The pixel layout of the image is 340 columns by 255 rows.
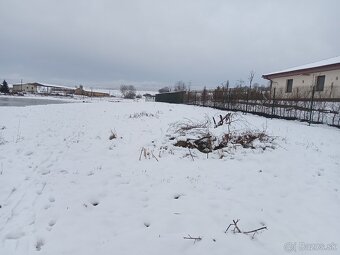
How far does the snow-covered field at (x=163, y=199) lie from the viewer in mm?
3195

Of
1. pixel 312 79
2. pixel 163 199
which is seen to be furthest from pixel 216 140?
pixel 312 79

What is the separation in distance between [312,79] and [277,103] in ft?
32.7

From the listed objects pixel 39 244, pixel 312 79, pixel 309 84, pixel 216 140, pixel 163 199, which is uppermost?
pixel 312 79

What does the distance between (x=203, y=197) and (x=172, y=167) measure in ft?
4.49

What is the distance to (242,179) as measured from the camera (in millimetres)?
4805

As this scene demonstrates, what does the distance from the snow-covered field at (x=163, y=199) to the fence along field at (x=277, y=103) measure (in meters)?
6.83

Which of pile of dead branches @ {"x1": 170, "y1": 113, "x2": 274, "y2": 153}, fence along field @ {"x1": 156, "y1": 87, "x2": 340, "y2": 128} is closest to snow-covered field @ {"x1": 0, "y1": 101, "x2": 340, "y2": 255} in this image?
pile of dead branches @ {"x1": 170, "y1": 113, "x2": 274, "y2": 153}

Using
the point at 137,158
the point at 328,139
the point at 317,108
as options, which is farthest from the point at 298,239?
the point at 317,108

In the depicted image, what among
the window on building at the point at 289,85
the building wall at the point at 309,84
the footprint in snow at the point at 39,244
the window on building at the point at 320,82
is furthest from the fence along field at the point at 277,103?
the footprint in snow at the point at 39,244

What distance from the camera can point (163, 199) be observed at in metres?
4.14

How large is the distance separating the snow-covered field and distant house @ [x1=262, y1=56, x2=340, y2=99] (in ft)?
42.1

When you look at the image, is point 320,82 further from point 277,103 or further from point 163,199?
point 163,199

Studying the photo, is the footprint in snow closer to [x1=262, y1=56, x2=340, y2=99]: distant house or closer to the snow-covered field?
the snow-covered field

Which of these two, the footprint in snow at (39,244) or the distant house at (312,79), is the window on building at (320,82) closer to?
the distant house at (312,79)
